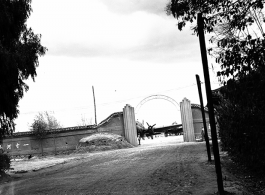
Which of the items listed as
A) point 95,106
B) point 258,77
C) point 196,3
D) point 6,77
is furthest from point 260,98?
point 95,106

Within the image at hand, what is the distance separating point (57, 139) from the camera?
34.1 metres

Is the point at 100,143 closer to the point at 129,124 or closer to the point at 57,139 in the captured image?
the point at 129,124

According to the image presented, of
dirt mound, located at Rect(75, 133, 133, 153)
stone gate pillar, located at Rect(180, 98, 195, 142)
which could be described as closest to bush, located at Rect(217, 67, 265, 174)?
dirt mound, located at Rect(75, 133, 133, 153)

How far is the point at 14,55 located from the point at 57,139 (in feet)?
72.9

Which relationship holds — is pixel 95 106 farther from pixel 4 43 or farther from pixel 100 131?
pixel 4 43

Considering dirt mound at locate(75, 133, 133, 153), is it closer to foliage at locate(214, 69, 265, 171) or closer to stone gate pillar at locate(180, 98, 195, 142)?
stone gate pillar at locate(180, 98, 195, 142)

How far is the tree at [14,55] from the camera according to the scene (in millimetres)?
13039

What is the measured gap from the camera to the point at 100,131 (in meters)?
35.1

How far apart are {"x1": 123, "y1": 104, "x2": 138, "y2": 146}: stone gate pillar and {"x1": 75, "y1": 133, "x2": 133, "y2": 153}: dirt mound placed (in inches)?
58.3

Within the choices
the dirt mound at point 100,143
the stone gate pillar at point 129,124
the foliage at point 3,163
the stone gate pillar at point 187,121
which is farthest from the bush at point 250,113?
the stone gate pillar at point 129,124

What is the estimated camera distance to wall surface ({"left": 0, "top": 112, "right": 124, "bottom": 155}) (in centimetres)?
3400

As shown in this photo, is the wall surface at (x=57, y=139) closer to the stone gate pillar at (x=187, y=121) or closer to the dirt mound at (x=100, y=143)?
the dirt mound at (x=100, y=143)

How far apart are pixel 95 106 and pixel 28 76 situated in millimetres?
35072

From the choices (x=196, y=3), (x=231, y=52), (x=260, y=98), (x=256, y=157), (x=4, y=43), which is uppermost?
(x=4, y=43)
